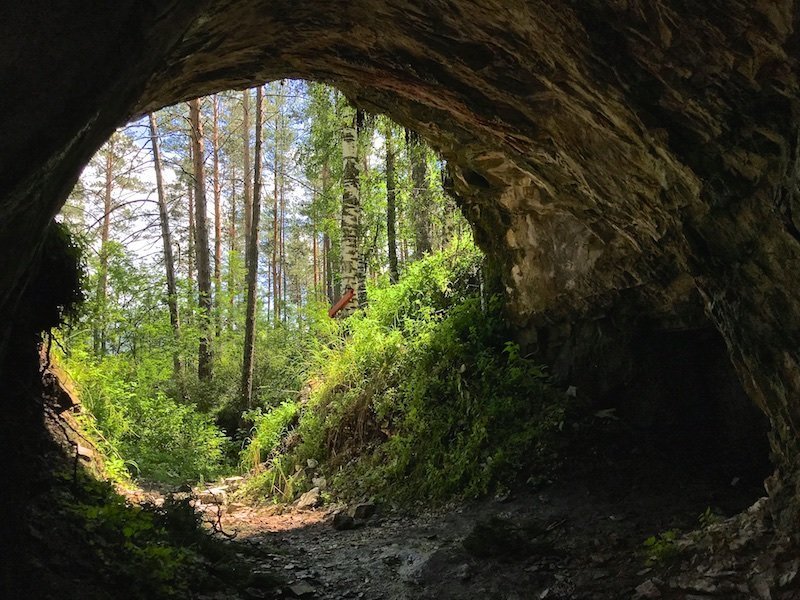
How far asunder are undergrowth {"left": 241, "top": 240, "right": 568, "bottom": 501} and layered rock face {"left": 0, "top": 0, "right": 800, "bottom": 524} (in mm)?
2235

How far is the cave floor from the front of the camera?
400 centimetres

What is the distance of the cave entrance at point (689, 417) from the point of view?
5.57 m

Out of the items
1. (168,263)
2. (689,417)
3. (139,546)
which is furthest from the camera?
(168,263)

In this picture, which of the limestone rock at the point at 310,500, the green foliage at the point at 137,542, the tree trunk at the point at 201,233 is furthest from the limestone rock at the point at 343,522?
the tree trunk at the point at 201,233

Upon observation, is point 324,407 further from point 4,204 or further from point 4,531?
point 4,204

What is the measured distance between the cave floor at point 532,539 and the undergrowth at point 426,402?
0.51 m

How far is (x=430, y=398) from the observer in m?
7.70

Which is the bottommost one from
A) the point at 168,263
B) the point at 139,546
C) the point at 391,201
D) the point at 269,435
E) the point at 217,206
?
the point at 139,546

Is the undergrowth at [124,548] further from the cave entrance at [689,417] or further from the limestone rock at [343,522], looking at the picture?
the cave entrance at [689,417]

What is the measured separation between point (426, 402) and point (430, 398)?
0.08 metres

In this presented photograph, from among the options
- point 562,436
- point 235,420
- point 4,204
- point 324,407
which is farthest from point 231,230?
point 4,204

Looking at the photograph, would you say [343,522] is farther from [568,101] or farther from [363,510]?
[568,101]

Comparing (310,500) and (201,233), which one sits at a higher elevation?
(201,233)

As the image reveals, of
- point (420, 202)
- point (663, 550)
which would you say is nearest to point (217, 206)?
point (420, 202)
